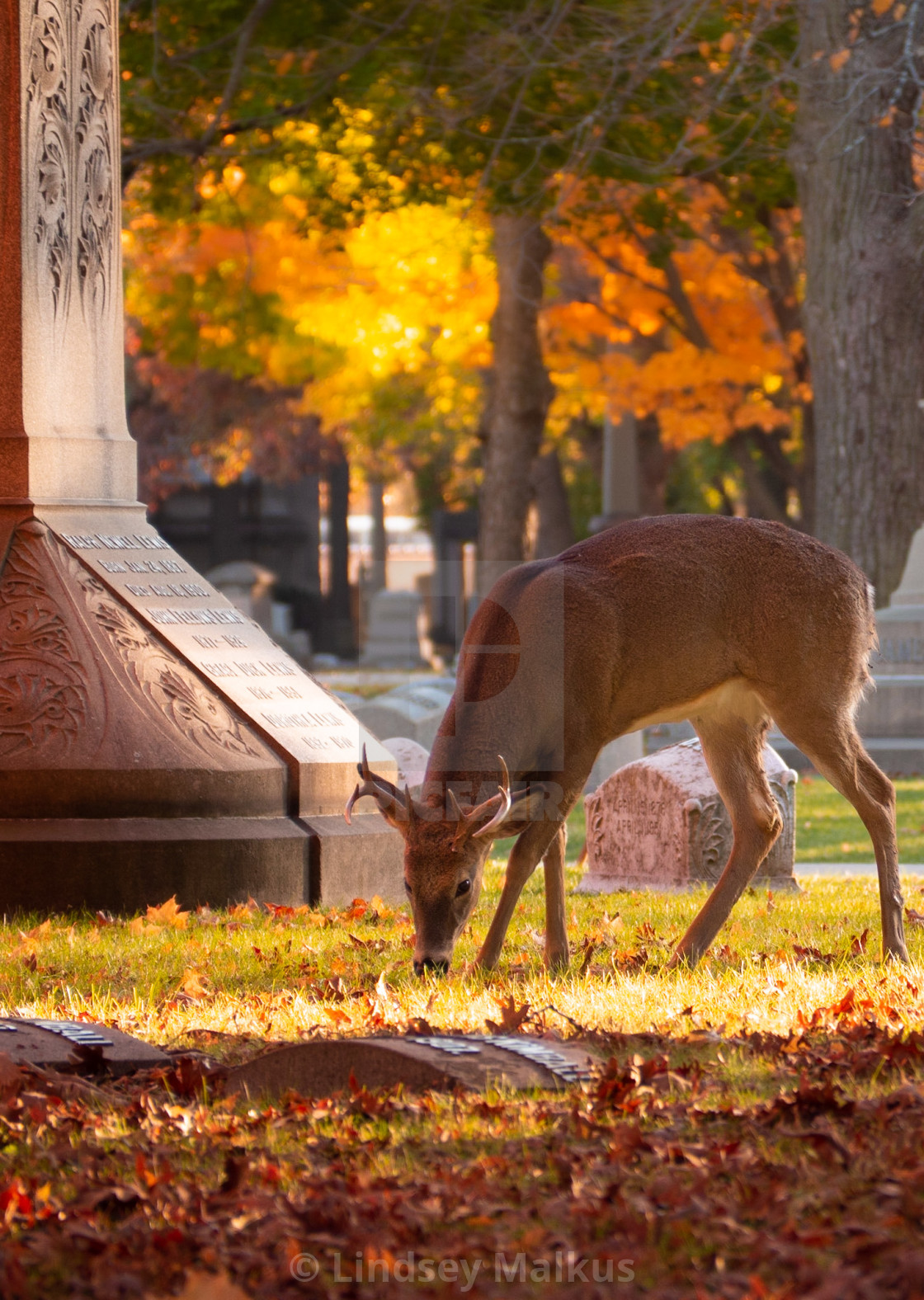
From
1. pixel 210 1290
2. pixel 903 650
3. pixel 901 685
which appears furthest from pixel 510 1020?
pixel 903 650

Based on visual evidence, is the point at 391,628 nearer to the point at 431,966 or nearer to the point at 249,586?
the point at 249,586

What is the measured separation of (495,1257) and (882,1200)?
884 millimetres

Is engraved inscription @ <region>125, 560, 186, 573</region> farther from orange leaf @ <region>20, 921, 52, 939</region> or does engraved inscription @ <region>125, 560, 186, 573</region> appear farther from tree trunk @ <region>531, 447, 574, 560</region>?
tree trunk @ <region>531, 447, 574, 560</region>

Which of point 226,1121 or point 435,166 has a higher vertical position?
point 435,166

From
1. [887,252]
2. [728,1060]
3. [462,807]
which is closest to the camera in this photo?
[728,1060]

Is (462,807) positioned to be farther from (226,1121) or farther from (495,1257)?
(495,1257)

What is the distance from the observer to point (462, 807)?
6.77m

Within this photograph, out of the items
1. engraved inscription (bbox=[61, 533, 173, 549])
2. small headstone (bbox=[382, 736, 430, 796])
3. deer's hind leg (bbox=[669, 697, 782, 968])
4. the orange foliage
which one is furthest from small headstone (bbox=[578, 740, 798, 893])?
the orange foliage

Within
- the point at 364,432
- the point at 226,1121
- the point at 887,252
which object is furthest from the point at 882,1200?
the point at 364,432

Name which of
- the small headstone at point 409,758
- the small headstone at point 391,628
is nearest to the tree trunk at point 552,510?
the small headstone at point 391,628

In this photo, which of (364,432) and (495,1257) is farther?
(364,432)

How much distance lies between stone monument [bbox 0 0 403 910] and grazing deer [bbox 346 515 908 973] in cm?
198

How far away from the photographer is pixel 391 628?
39.0m

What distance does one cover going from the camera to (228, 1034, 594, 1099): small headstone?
4.87 meters
